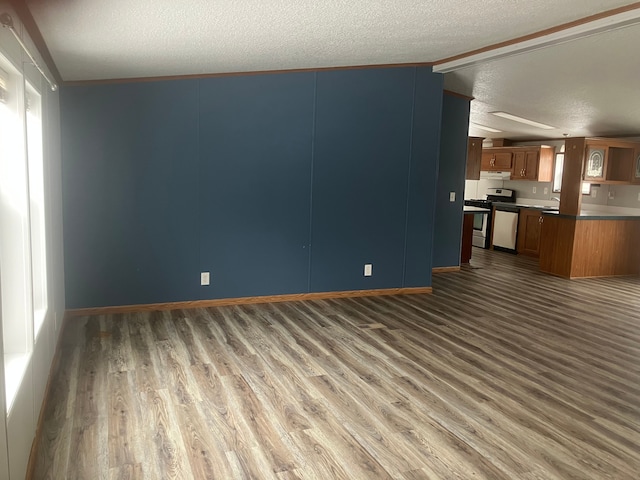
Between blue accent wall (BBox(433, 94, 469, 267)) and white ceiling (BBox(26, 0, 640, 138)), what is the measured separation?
111 centimetres

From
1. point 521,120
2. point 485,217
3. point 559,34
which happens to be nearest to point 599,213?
point 521,120

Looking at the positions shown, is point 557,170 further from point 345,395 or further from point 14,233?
point 14,233

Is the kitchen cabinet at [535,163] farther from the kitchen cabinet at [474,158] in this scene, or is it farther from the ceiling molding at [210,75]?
the ceiling molding at [210,75]

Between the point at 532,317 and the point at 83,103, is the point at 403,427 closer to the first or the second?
the point at 532,317

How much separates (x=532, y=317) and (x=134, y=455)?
3987 millimetres

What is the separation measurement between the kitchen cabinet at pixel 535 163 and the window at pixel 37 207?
8.30 meters

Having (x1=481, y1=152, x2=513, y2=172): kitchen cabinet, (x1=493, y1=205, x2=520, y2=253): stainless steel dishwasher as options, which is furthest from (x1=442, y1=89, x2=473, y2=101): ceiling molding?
(x1=481, y1=152, x2=513, y2=172): kitchen cabinet

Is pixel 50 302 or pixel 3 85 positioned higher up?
pixel 3 85

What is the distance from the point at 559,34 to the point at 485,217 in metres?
6.18

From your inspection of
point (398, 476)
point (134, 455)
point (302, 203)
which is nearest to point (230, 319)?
point (302, 203)

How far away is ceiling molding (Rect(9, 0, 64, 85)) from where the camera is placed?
7.25 ft

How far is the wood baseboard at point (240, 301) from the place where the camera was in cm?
480

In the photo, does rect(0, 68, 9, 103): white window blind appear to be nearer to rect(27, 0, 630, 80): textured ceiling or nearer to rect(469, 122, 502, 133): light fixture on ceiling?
rect(27, 0, 630, 80): textured ceiling

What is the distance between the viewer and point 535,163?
30.5ft
